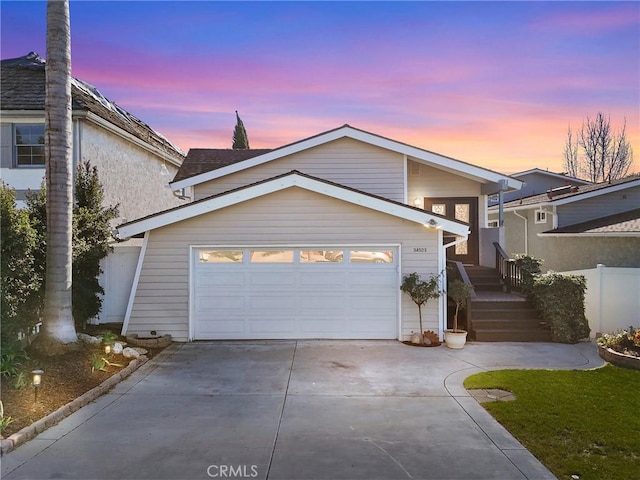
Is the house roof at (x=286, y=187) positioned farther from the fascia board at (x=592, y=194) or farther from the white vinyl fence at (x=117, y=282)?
the fascia board at (x=592, y=194)

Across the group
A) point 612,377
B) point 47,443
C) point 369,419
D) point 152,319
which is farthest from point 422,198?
point 47,443

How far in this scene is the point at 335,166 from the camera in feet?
43.1

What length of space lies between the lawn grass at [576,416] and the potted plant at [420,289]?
2.44 metres

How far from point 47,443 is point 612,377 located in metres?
8.26

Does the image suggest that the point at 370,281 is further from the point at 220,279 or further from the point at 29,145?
the point at 29,145

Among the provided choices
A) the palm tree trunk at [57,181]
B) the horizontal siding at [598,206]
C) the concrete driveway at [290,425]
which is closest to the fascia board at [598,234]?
the horizontal siding at [598,206]

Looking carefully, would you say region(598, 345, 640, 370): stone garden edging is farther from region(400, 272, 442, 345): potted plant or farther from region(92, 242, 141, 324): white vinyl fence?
region(92, 242, 141, 324): white vinyl fence

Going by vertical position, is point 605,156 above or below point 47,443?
above

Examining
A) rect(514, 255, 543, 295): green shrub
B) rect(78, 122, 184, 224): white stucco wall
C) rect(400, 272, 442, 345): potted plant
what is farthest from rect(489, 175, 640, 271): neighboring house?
rect(78, 122, 184, 224): white stucco wall

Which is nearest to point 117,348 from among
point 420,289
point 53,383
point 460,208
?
point 53,383

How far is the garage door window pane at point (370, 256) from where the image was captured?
401 inches

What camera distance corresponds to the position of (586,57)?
1241cm

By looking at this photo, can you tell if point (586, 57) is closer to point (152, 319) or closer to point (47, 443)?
point (152, 319)

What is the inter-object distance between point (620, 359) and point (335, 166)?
27.6 ft
